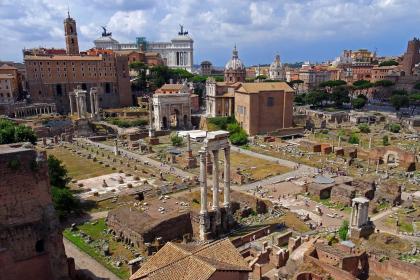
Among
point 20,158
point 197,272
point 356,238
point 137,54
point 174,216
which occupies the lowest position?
point 356,238

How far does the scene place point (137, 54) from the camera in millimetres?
124750

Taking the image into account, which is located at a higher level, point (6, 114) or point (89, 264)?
point (6, 114)

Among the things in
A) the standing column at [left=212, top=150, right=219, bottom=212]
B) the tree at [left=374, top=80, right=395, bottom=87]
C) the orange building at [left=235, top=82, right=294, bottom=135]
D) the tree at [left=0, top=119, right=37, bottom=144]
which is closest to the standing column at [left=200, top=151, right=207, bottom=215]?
the standing column at [left=212, top=150, right=219, bottom=212]

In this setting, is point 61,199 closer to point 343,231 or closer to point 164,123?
point 343,231

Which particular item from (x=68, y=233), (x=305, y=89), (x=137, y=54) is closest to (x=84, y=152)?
(x=68, y=233)

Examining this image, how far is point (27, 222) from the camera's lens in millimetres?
18688

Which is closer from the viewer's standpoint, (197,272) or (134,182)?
(197,272)

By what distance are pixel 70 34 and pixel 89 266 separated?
93.4 metres

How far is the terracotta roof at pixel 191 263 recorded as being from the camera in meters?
14.8

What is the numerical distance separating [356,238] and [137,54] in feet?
363

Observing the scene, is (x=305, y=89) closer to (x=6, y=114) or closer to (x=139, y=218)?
(x=6, y=114)

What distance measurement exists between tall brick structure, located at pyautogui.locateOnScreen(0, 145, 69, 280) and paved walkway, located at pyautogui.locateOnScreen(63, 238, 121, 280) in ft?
9.20

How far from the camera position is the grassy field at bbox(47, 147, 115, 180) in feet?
146

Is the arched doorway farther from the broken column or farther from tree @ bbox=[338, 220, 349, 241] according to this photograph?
tree @ bbox=[338, 220, 349, 241]
